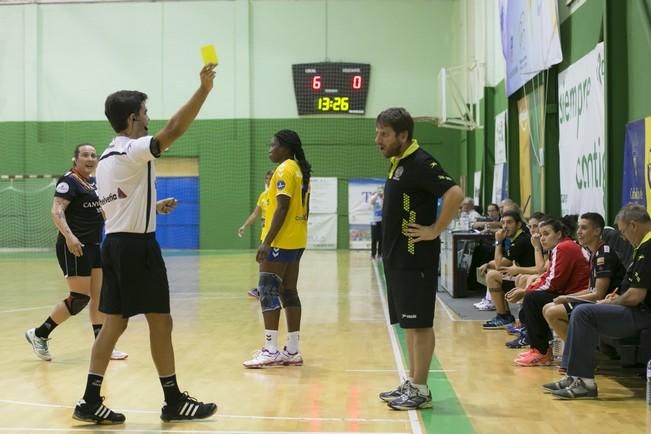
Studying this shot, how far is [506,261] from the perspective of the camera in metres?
8.60

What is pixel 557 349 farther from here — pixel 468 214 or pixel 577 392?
pixel 468 214

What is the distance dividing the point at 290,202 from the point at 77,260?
1.70m

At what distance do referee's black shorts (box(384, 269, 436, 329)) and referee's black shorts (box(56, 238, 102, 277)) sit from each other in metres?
2.74

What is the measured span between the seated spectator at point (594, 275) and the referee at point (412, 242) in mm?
1294

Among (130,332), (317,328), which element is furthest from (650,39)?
(130,332)

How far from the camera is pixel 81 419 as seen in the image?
4.31 metres

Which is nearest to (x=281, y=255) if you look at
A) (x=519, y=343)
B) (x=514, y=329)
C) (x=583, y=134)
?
(x=519, y=343)

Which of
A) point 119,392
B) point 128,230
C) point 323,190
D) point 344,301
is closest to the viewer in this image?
point 128,230

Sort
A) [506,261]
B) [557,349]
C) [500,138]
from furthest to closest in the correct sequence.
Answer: [500,138], [506,261], [557,349]

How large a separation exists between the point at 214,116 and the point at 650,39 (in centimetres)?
1721

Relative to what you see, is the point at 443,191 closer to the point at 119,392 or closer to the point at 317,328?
the point at 119,392

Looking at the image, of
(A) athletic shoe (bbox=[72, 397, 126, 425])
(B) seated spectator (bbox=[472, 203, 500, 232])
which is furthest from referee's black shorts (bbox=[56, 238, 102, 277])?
(B) seated spectator (bbox=[472, 203, 500, 232])

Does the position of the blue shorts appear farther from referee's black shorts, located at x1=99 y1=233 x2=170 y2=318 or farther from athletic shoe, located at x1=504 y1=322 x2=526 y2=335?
athletic shoe, located at x1=504 y1=322 x2=526 y2=335

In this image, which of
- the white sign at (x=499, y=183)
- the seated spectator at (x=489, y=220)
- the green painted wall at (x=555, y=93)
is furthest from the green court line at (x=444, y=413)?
the white sign at (x=499, y=183)
